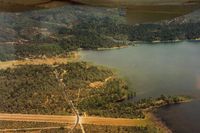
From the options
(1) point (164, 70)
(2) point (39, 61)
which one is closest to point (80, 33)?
(2) point (39, 61)

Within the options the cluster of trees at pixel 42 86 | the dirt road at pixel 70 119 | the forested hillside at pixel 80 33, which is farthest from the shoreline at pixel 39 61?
the dirt road at pixel 70 119

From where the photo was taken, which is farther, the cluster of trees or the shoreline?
the shoreline

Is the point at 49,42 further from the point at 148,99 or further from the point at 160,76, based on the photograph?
the point at 148,99

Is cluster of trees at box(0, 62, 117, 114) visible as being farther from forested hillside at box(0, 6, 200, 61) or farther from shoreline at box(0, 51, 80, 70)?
forested hillside at box(0, 6, 200, 61)

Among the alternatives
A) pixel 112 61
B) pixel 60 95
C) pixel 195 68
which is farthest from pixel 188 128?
pixel 112 61

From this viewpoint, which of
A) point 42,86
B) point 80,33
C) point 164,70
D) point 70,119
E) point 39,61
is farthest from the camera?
point 80,33

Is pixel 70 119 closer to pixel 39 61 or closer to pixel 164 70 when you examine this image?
pixel 164 70

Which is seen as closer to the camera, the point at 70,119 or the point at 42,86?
the point at 70,119

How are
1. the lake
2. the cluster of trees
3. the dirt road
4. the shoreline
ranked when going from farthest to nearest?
the shoreline → the lake → the cluster of trees → the dirt road

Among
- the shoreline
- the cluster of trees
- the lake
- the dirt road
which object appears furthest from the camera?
the shoreline

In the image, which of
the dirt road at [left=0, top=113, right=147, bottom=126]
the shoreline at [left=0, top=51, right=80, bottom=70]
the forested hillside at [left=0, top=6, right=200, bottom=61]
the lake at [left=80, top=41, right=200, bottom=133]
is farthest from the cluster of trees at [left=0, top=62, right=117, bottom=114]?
the forested hillside at [left=0, top=6, right=200, bottom=61]
